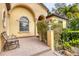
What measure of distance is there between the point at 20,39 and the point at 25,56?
0.28 m

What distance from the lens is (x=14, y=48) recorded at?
8.75 ft

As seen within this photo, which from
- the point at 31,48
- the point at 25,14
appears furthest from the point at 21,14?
the point at 31,48

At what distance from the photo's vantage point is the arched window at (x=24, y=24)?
2809mm

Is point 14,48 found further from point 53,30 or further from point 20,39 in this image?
point 53,30

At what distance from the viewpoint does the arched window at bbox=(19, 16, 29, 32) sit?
9.21 feet

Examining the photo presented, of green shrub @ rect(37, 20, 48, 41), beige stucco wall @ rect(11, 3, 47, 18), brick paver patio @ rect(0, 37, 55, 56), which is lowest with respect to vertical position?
brick paver patio @ rect(0, 37, 55, 56)

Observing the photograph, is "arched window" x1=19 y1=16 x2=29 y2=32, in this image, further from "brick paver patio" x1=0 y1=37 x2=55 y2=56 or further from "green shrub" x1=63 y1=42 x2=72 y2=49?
"green shrub" x1=63 y1=42 x2=72 y2=49

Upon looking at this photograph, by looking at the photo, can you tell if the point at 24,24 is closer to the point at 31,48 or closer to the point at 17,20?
the point at 17,20

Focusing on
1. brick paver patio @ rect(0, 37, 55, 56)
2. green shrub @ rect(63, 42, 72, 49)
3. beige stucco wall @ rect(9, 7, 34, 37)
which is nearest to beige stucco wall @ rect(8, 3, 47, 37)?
beige stucco wall @ rect(9, 7, 34, 37)

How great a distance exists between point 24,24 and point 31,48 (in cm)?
41

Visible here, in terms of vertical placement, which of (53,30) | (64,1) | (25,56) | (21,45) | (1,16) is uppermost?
(64,1)

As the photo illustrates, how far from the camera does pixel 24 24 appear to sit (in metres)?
2.86

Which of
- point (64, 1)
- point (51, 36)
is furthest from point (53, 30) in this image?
point (64, 1)

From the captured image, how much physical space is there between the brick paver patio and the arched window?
165 mm
